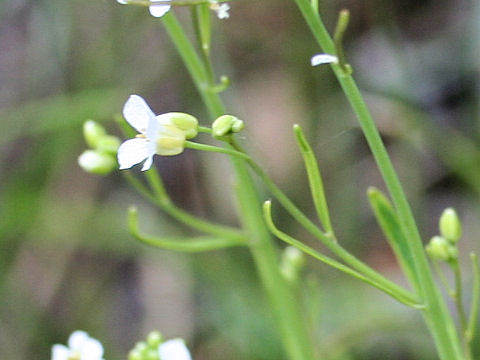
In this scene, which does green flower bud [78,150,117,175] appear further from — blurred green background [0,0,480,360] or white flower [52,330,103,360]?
blurred green background [0,0,480,360]

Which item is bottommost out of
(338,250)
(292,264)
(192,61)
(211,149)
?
(292,264)

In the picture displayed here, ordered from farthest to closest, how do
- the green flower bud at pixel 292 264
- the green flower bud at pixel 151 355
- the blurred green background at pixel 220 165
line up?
the blurred green background at pixel 220 165 → the green flower bud at pixel 292 264 → the green flower bud at pixel 151 355

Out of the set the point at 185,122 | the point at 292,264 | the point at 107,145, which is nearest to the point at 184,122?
the point at 185,122

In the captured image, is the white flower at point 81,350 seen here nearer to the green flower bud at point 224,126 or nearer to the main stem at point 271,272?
the main stem at point 271,272

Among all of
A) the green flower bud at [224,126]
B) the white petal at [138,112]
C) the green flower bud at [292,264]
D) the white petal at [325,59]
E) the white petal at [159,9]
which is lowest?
the green flower bud at [292,264]

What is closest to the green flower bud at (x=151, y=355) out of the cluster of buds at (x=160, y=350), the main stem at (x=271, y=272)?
the cluster of buds at (x=160, y=350)

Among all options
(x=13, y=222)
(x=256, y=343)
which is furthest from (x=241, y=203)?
(x=13, y=222)

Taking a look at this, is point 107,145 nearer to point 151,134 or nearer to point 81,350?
point 81,350

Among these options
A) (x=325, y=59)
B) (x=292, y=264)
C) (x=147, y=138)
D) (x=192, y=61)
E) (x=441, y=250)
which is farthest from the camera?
(x=292, y=264)
